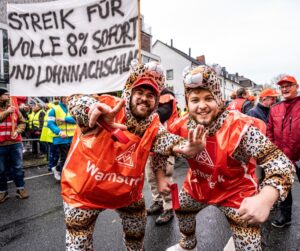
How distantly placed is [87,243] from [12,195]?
13.7 feet

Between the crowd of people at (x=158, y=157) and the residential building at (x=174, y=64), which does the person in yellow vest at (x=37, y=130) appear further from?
the residential building at (x=174, y=64)

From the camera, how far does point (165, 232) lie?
11.5ft

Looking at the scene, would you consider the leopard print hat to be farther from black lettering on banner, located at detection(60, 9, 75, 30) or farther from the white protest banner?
black lettering on banner, located at detection(60, 9, 75, 30)

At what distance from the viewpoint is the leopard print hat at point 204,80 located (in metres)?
2.09

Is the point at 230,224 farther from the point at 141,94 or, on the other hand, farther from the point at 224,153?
the point at 141,94

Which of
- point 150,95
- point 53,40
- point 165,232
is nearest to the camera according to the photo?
point 150,95

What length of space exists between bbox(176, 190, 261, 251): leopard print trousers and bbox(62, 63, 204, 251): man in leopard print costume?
0.63 metres

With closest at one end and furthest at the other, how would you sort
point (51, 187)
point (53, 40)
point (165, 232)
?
point (53, 40) < point (165, 232) < point (51, 187)

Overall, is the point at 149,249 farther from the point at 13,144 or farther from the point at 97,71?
the point at 13,144

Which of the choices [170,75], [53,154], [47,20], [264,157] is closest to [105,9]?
[47,20]

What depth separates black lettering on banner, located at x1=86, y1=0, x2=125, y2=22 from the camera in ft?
9.55

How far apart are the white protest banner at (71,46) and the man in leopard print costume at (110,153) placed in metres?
0.87

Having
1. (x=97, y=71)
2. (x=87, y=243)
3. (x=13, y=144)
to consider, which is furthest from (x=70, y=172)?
(x=13, y=144)

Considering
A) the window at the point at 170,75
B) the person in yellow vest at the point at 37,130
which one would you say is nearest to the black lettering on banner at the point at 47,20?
the person in yellow vest at the point at 37,130
